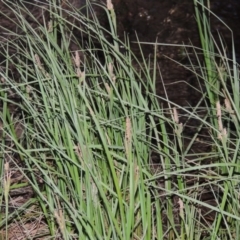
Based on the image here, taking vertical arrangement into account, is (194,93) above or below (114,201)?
below

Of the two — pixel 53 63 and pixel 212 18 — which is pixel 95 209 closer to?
pixel 53 63

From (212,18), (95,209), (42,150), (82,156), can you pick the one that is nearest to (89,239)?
(95,209)

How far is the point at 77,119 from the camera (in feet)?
7.33

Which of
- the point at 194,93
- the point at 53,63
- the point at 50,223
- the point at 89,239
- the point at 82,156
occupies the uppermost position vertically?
the point at 53,63

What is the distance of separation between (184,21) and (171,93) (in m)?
0.95

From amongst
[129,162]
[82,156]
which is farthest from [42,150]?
[129,162]

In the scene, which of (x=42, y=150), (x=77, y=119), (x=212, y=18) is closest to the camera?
(x=77, y=119)

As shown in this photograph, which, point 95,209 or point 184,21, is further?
point 184,21

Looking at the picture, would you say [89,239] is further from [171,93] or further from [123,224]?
[171,93]

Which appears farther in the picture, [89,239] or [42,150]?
[42,150]

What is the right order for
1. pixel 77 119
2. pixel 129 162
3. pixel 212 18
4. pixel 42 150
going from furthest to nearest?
pixel 212 18 < pixel 42 150 < pixel 77 119 < pixel 129 162

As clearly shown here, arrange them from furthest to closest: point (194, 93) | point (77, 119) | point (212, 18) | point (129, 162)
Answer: point (212, 18) < point (194, 93) < point (77, 119) < point (129, 162)

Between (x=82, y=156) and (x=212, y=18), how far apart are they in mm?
2728

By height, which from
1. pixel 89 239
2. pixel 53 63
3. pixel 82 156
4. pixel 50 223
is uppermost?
pixel 53 63
